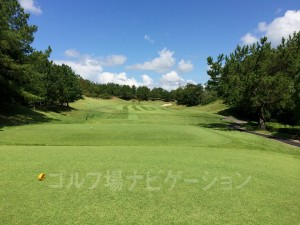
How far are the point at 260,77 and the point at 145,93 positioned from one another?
115 m

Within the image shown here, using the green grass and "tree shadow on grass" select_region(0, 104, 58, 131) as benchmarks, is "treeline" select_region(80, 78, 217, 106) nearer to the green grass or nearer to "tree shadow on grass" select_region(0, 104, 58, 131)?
"tree shadow on grass" select_region(0, 104, 58, 131)

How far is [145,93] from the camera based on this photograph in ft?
468

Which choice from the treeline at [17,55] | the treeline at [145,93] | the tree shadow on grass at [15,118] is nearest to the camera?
the treeline at [17,55]

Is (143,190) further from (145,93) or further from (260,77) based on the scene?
(145,93)

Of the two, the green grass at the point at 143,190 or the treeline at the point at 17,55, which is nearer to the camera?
the green grass at the point at 143,190

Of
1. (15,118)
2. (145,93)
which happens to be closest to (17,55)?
(15,118)

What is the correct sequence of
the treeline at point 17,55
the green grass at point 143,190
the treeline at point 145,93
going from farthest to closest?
the treeline at point 145,93 < the treeline at point 17,55 < the green grass at point 143,190

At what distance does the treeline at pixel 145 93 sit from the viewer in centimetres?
10063

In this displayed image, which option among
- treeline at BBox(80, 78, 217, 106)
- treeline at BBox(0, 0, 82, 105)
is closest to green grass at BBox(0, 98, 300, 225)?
treeline at BBox(0, 0, 82, 105)

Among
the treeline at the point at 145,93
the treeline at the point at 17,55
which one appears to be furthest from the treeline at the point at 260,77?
the treeline at the point at 145,93

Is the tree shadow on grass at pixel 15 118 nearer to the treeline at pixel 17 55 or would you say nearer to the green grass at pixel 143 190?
the treeline at pixel 17 55

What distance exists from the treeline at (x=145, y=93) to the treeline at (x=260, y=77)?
6617cm

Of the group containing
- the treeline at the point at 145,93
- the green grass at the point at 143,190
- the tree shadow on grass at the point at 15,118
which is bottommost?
the tree shadow on grass at the point at 15,118

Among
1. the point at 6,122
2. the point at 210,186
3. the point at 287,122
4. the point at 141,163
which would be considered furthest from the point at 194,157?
the point at 287,122
